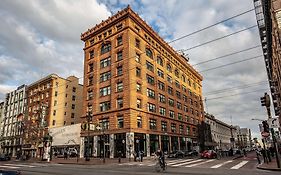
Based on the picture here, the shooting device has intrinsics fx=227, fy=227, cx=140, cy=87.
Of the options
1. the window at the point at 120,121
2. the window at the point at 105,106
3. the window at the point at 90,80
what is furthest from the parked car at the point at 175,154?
the window at the point at 90,80

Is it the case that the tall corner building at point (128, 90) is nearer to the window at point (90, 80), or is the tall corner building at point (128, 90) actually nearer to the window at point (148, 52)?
the window at point (90, 80)

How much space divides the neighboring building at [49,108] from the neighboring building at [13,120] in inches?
188

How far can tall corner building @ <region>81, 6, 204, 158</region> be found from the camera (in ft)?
137

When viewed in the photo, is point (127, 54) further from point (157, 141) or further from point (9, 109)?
point (9, 109)

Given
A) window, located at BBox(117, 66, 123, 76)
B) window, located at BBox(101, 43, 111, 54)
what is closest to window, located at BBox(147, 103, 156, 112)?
window, located at BBox(117, 66, 123, 76)

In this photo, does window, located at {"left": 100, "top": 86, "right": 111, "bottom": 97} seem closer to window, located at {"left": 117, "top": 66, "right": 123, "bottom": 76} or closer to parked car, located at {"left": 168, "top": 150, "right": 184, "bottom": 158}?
window, located at {"left": 117, "top": 66, "right": 123, "bottom": 76}

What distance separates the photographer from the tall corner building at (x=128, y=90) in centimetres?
4191

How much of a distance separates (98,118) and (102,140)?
4.66m

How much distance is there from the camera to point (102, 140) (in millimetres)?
43656

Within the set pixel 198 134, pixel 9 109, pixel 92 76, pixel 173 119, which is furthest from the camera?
pixel 9 109

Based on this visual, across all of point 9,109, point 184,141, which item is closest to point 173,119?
point 184,141

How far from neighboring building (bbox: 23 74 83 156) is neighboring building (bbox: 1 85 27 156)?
15.7 ft

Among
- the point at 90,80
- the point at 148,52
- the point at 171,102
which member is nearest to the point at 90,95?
the point at 90,80

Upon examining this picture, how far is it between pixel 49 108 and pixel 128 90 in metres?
31.7
